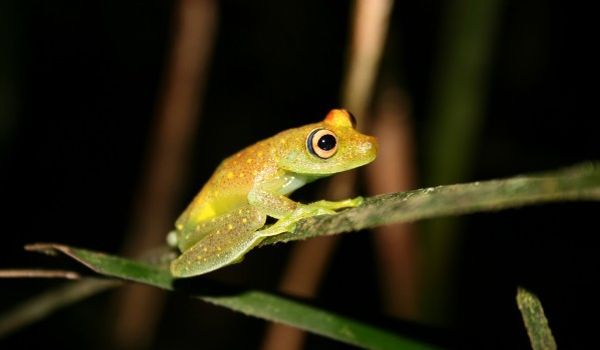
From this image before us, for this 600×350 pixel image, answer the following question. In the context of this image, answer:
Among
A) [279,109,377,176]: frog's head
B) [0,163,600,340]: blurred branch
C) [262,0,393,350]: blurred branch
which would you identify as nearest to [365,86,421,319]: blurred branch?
[262,0,393,350]: blurred branch

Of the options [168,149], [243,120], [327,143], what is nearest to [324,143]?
[327,143]

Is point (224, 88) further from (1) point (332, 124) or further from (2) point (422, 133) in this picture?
(1) point (332, 124)

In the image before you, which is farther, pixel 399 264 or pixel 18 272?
pixel 399 264

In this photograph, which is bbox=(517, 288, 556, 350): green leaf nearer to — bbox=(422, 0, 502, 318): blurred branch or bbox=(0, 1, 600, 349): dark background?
bbox=(422, 0, 502, 318): blurred branch

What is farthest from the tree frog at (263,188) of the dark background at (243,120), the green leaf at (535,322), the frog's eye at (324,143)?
the dark background at (243,120)

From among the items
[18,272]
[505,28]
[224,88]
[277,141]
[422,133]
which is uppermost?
[505,28]

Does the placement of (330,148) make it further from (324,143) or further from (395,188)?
(395,188)

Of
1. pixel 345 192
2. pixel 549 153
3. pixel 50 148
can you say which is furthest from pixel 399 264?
pixel 50 148

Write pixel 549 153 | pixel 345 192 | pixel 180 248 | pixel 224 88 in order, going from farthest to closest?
1. pixel 224 88
2. pixel 549 153
3. pixel 345 192
4. pixel 180 248
